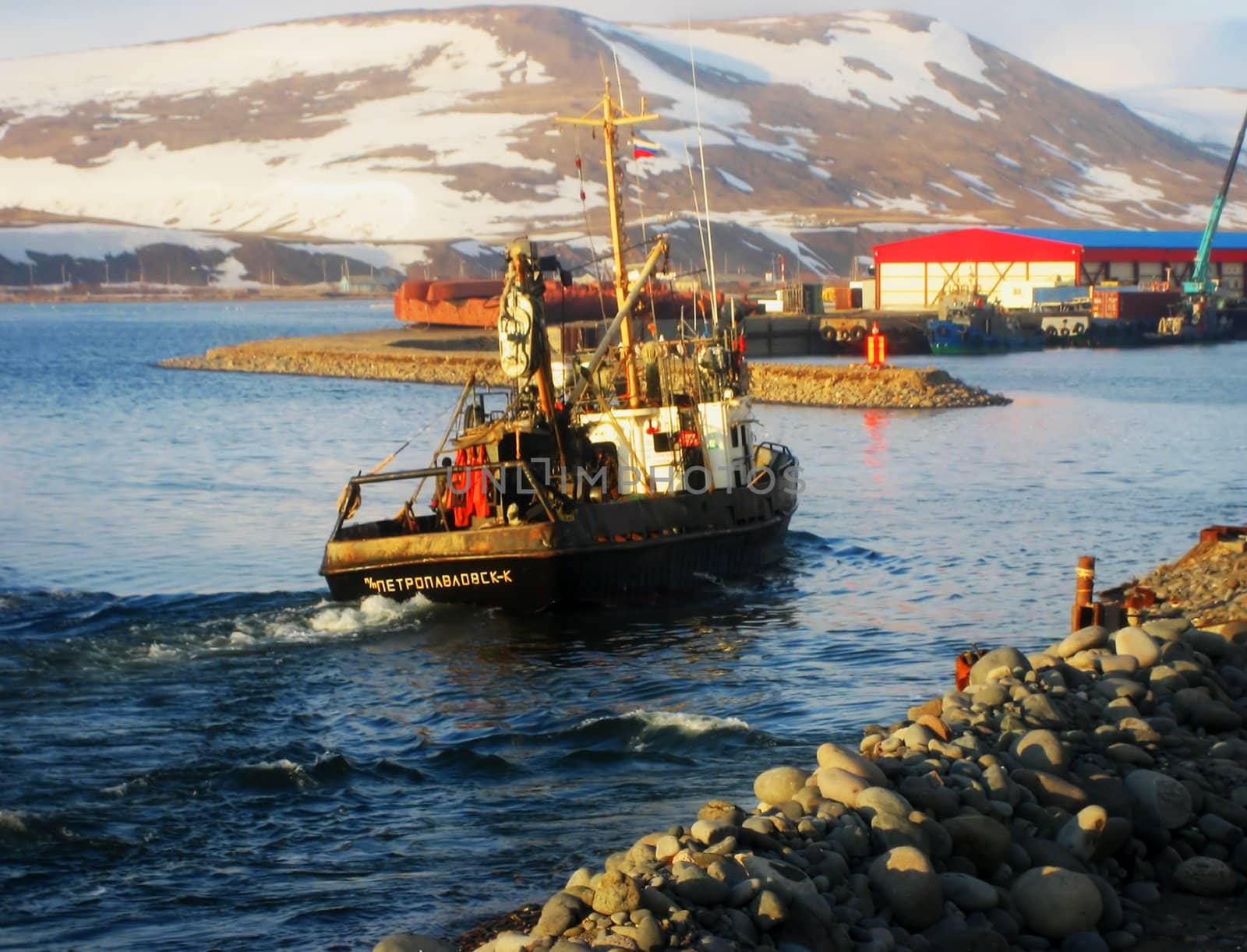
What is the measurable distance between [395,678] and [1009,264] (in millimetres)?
83139

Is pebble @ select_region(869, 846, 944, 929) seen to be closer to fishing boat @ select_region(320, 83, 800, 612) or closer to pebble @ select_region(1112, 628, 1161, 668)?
pebble @ select_region(1112, 628, 1161, 668)

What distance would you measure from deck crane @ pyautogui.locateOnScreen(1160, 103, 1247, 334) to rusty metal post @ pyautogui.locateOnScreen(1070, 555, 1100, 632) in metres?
76.6

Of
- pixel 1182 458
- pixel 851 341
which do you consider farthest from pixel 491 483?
pixel 851 341

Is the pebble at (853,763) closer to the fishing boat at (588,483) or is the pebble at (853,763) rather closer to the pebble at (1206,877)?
the pebble at (1206,877)

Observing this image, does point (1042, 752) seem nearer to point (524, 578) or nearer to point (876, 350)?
point (524, 578)

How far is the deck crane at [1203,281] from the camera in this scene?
91500mm

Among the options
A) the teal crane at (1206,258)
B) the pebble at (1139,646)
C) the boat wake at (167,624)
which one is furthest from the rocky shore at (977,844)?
the teal crane at (1206,258)

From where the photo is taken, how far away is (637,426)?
2353 centimetres

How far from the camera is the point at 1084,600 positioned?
1711 cm

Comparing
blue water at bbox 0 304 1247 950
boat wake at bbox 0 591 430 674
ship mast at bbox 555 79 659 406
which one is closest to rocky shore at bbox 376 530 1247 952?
blue water at bbox 0 304 1247 950

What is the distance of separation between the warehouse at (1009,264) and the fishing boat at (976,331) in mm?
8475

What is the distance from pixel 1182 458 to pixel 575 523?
22937 mm

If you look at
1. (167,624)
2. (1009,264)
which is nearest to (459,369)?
(1009,264)

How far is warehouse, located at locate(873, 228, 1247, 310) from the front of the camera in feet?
314
